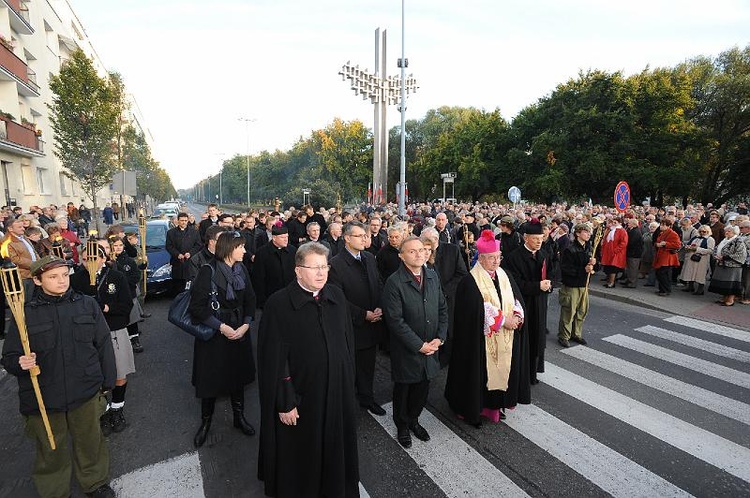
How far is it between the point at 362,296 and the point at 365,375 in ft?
2.91

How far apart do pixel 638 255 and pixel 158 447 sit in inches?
453

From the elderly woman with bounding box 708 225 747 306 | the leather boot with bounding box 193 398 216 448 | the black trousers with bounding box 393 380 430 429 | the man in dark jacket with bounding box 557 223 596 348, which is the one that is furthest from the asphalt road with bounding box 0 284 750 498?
the elderly woman with bounding box 708 225 747 306

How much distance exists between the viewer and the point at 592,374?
18.2ft

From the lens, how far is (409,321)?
3.80 meters

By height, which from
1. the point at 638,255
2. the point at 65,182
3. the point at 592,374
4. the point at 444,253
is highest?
the point at 65,182

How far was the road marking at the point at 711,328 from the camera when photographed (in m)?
7.27

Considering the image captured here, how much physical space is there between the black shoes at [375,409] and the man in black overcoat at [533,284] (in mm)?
1936

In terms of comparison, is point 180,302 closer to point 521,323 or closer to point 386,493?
point 386,493

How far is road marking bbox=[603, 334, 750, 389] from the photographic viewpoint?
5496 mm

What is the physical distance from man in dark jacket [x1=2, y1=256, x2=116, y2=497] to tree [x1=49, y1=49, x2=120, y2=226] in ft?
68.9

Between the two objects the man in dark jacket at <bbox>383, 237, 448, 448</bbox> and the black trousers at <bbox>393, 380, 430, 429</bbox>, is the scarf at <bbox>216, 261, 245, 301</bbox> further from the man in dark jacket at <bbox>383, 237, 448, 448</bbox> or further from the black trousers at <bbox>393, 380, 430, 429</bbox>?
the black trousers at <bbox>393, 380, 430, 429</bbox>

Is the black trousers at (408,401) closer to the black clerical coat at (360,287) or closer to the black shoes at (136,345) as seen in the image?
the black clerical coat at (360,287)

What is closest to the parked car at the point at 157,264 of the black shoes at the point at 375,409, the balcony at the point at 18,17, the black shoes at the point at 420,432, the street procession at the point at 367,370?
the street procession at the point at 367,370

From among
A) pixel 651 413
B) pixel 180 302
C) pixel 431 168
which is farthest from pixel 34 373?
pixel 431 168
